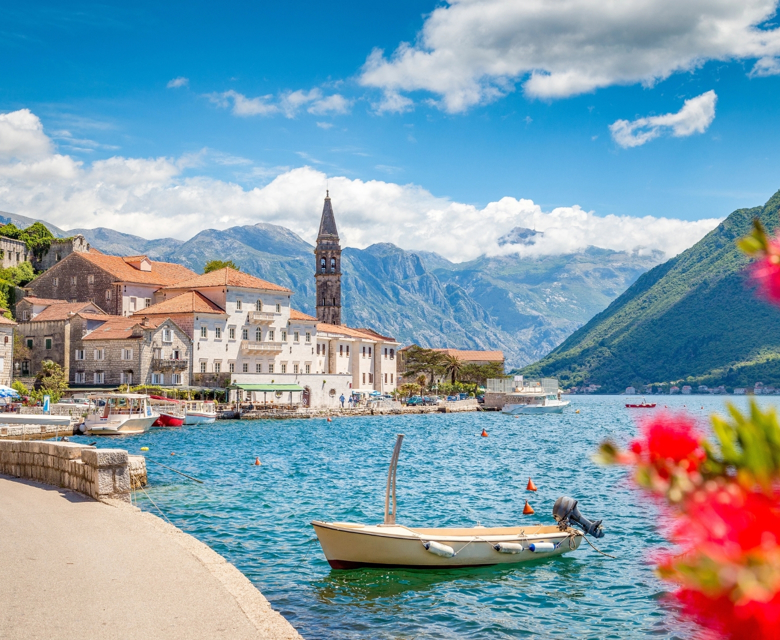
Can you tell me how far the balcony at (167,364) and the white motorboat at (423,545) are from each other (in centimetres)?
6118

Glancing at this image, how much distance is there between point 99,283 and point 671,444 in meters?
88.9

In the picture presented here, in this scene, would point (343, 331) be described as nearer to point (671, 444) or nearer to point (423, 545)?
point (423, 545)

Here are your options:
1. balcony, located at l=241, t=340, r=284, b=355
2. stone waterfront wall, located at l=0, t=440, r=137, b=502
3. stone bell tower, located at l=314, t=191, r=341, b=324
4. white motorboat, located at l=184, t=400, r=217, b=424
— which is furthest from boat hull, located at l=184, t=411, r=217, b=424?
stone bell tower, located at l=314, t=191, r=341, b=324

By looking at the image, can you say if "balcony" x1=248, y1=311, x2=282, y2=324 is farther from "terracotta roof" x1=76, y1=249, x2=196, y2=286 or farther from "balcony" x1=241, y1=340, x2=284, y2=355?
"terracotta roof" x1=76, y1=249, x2=196, y2=286

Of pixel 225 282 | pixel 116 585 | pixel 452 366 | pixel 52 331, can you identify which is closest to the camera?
pixel 116 585

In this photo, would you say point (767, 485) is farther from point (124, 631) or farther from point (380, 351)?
point (380, 351)

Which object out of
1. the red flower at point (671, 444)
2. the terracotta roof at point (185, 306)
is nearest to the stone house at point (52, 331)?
the terracotta roof at point (185, 306)

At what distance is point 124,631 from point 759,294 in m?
8.08

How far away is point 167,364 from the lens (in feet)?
248

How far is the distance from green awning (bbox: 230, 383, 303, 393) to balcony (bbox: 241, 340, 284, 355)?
4.17 m

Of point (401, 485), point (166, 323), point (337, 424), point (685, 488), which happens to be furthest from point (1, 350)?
point (685, 488)

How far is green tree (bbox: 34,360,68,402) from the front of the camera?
6781 centimetres

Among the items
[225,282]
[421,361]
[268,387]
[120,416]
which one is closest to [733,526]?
[120,416]

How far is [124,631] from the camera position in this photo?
8.28 metres
